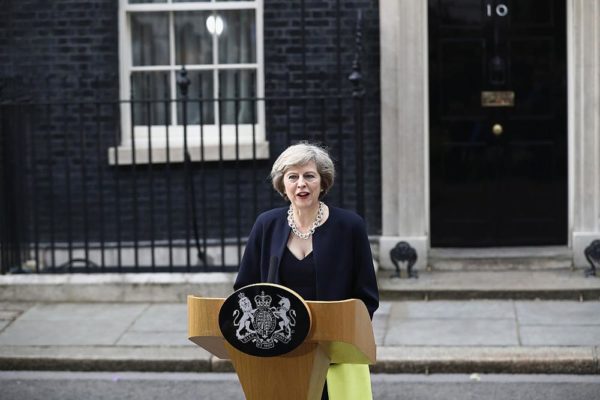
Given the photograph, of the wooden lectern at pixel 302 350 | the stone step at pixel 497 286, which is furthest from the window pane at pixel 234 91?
the wooden lectern at pixel 302 350

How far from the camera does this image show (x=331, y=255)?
4.69 m

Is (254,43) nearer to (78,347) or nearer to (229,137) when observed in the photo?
(229,137)

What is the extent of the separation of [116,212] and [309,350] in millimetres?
6129

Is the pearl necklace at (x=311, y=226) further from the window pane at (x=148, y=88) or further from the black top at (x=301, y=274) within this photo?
the window pane at (x=148, y=88)

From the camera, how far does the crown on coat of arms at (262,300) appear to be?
13.4ft

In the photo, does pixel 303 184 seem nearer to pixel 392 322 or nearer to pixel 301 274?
pixel 301 274

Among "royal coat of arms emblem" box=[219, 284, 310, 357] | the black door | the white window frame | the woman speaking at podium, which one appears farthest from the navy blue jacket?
the black door

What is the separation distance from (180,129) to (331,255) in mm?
5872

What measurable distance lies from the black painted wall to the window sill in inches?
3.6

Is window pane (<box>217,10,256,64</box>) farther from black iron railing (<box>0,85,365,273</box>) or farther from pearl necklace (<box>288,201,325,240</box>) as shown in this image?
pearl necklace (<box>288,201,325,240</box>)

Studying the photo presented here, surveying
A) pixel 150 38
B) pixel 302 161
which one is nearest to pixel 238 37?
pixel 150 38

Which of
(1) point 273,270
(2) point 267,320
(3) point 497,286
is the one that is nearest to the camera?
(2) point 267,320

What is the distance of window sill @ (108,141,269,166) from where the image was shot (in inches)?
399

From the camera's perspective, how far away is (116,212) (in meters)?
10.1
